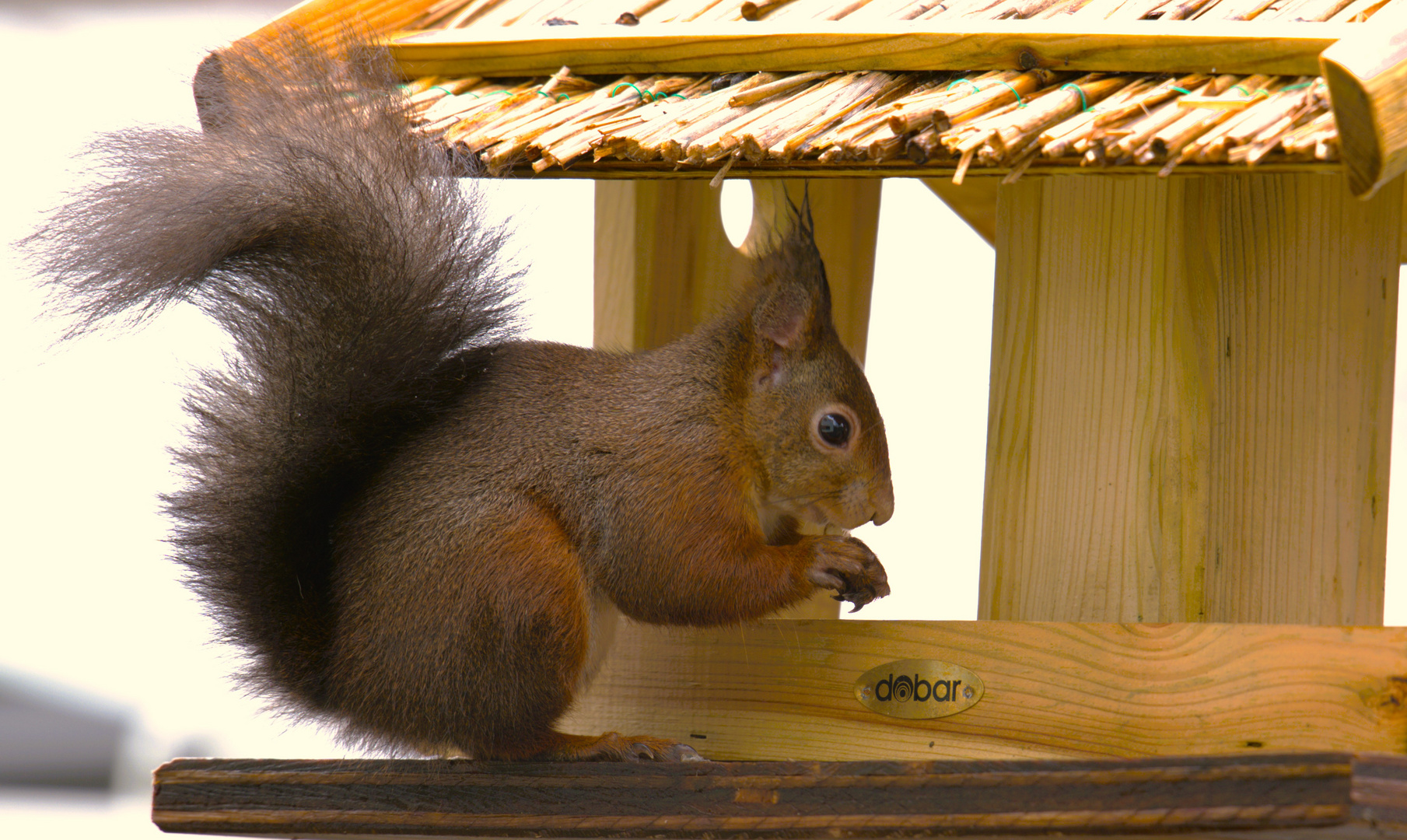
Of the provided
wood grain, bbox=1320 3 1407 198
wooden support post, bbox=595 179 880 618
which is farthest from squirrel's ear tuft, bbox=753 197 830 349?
wood grain, bbox=1320 3 1407 198

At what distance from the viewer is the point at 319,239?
4.74 ft

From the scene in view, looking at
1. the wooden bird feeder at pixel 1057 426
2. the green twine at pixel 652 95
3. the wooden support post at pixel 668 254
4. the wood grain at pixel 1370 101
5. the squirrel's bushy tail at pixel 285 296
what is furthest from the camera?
the wooden support post at pixel 668 254

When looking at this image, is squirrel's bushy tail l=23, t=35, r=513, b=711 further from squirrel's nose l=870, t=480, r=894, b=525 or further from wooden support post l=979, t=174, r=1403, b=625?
wooden support post l=979, t=174, r=1403, b=625

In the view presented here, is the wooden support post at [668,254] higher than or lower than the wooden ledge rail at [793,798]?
higher

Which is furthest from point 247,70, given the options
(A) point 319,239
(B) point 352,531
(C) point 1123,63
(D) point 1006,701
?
(D) point 1006,701

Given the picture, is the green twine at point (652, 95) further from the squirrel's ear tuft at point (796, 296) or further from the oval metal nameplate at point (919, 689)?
the oval metal nameplate at point (919, 689)

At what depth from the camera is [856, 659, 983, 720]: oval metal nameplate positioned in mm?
1430

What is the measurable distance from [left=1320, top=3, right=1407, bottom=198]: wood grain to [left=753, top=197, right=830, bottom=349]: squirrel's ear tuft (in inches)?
26.9

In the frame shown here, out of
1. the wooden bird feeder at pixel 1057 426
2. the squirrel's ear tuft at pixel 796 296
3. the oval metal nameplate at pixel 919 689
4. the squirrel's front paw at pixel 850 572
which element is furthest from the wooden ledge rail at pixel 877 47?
the oval metal nameplate at pixel 919 689

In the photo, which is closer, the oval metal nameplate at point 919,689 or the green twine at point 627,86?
the oval metal nameplate at point 919,689

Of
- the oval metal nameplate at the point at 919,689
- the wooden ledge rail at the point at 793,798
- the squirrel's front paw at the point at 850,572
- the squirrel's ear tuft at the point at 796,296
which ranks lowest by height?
the wooden ledge rail at the point at 793,798

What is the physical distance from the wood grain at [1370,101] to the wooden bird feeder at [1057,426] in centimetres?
9

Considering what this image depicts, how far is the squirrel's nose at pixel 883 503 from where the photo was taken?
1.63 meters

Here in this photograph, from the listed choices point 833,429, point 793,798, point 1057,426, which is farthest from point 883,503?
point 793,798
